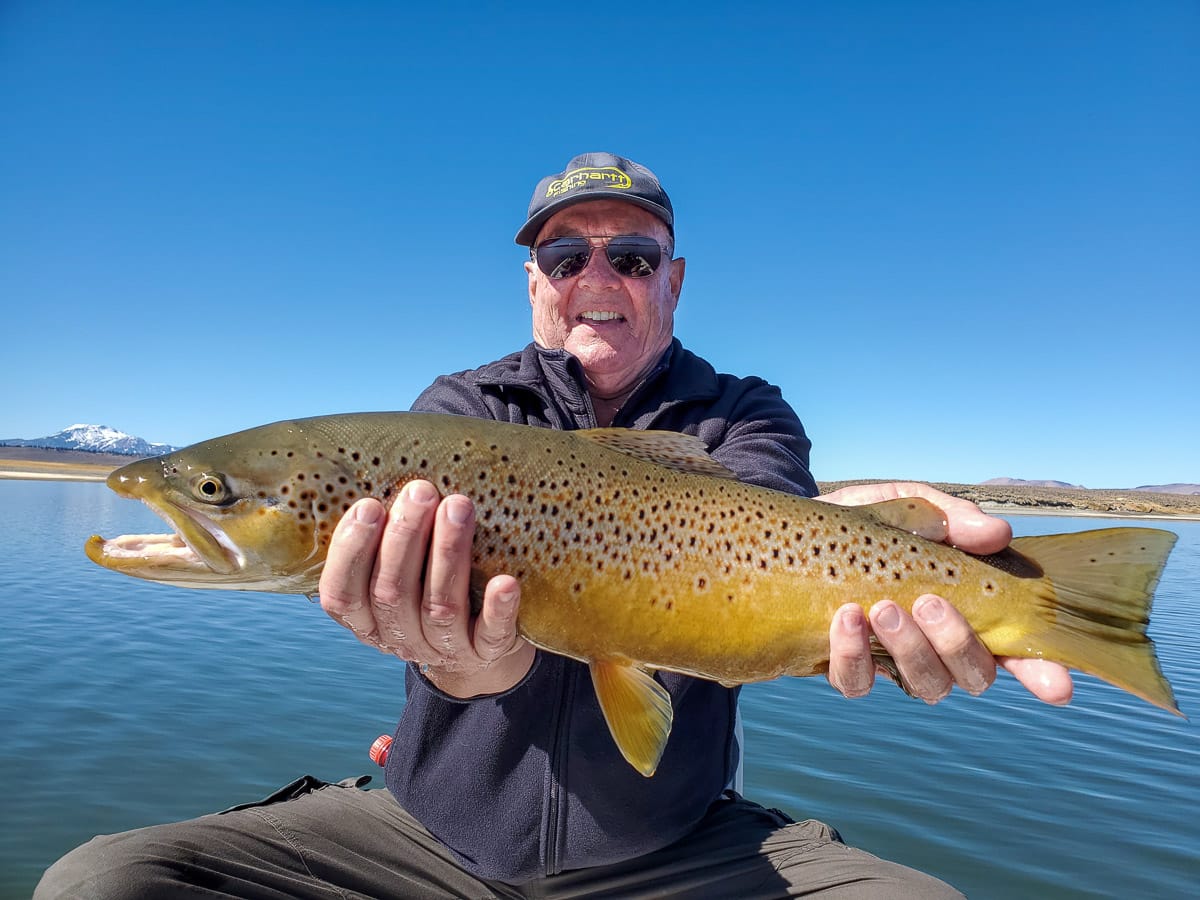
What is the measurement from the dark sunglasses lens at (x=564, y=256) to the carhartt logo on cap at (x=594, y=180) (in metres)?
0.28

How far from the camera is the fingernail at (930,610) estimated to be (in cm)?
262

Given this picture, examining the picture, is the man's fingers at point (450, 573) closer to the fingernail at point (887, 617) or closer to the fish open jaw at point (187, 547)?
the fish open jaw at point (187, 547)

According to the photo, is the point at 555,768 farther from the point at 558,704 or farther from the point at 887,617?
the point at 887,617

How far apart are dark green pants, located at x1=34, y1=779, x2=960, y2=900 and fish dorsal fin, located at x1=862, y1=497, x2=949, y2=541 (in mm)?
1420

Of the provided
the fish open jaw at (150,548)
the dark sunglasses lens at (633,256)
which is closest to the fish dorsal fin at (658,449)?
the fish open jaw at (150,548)

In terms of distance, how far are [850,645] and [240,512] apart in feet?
6.85

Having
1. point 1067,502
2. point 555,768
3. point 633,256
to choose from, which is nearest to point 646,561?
point 555,768

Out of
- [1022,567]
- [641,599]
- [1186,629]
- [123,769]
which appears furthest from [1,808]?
[1186,629]

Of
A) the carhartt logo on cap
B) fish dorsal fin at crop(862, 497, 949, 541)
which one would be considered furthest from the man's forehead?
fish dorsal fin at crop(862, 497, 949, 541)

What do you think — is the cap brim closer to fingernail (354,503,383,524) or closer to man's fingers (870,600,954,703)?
fingernail (354,503,383,524)

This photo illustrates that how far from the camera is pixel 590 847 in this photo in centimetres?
333

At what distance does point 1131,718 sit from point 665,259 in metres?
9.25

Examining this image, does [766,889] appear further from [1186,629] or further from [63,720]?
[1186,629]

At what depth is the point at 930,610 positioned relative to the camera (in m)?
2.62
